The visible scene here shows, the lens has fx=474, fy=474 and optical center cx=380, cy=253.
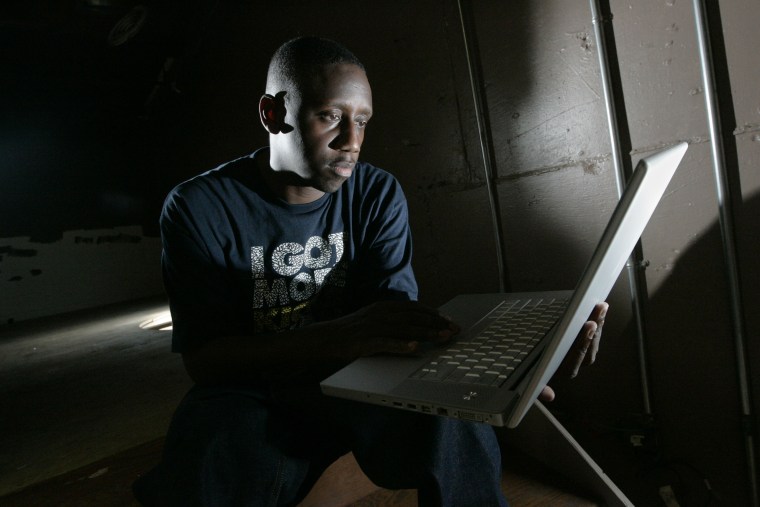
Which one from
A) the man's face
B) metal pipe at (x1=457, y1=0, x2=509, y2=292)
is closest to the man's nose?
the man's face

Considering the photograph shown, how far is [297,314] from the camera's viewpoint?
127cm

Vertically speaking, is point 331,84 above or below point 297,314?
above

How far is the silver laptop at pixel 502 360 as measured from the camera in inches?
23.7

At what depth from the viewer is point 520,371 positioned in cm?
73

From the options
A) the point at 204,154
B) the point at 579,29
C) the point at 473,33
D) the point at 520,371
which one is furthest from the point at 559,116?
the point at 204,154

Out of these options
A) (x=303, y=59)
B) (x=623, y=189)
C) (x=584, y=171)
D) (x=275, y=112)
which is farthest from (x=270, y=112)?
(x=623, y=189)

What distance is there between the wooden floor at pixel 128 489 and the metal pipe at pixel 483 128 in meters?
0.75

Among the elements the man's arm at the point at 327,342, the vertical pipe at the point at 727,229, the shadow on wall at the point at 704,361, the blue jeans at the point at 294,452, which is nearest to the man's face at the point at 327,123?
the man's arm at the point at 327,342

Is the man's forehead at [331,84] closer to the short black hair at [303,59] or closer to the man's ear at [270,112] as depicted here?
the short black hair at [303,59]

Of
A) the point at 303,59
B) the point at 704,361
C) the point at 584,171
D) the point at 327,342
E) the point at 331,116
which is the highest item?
the point at 303,59

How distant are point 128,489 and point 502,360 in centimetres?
107

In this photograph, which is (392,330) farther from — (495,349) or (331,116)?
(331,116)

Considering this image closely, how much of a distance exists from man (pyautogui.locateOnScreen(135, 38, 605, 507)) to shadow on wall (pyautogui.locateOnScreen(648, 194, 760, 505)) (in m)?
0.78

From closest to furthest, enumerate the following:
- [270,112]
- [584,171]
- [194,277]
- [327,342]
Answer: [327,342]
[194,277]
[270,112]
[584,171]
